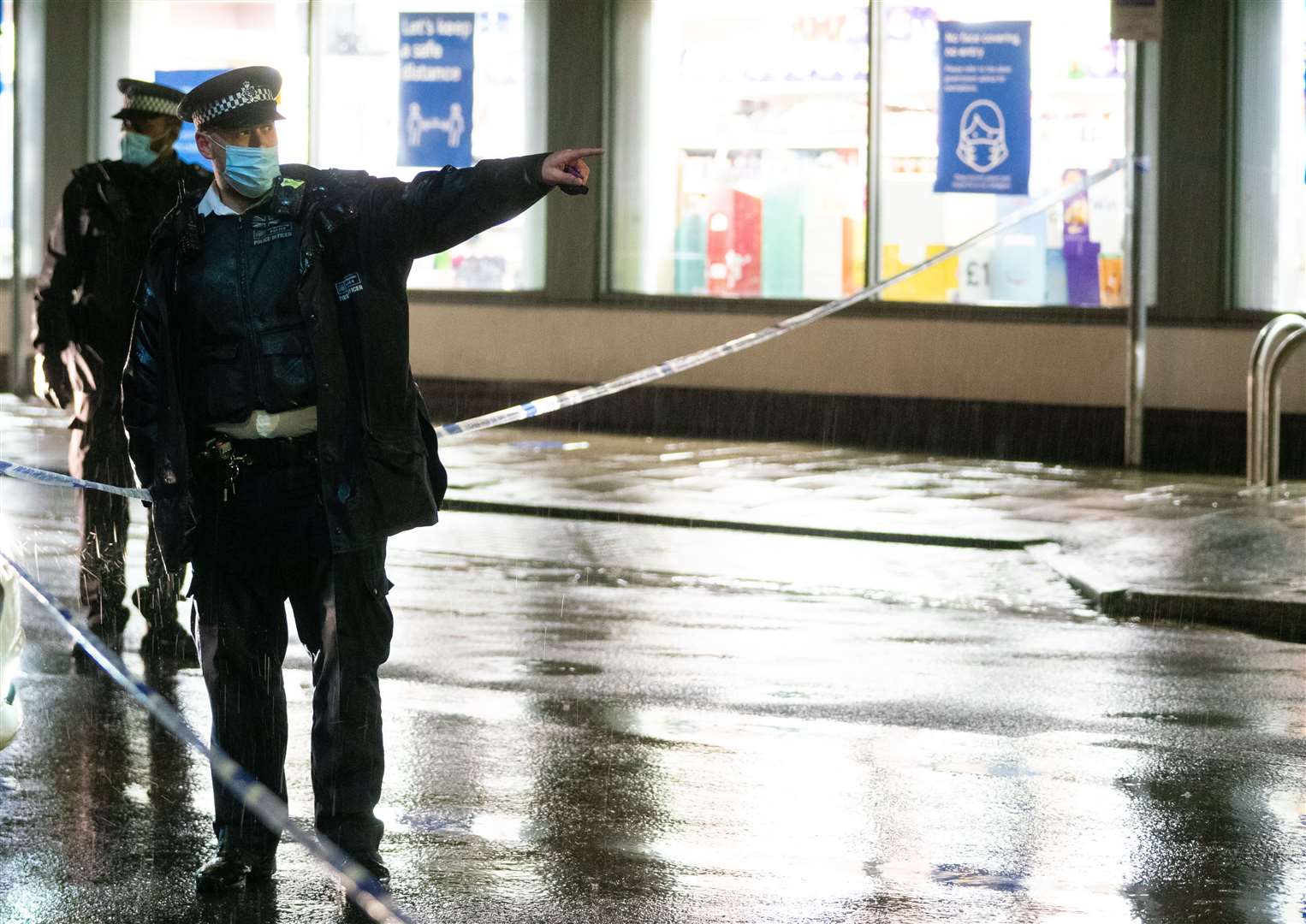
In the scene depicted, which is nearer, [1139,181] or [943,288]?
[1139,181]

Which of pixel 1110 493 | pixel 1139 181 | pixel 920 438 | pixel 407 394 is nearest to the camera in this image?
pixel 407 394

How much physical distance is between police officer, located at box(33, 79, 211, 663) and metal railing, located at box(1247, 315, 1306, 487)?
7.28 metres

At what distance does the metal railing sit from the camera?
42.9 ft

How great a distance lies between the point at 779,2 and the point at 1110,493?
5852 millimetres

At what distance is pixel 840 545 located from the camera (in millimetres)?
11727

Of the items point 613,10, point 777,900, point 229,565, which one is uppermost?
point 613,10

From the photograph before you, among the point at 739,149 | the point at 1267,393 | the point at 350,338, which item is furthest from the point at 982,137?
the point at 350,338

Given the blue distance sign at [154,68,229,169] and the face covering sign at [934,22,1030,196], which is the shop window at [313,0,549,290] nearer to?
the blue distance sign at [154,68,229,169]

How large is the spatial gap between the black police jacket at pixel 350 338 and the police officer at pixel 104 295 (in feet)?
9.35

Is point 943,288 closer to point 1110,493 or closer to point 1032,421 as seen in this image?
point 1032,421

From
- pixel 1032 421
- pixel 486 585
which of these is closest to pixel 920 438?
pixel 1032 421

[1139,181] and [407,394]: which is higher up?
[1139,181]

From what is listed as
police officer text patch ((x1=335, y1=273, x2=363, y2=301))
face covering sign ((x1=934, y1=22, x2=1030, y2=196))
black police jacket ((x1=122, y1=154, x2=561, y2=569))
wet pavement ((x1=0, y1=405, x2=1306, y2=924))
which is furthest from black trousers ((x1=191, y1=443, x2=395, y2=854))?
face covering sign ((x1=934, y1=22, x2=1030, y2=196))

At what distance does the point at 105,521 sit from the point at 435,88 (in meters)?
10.9
